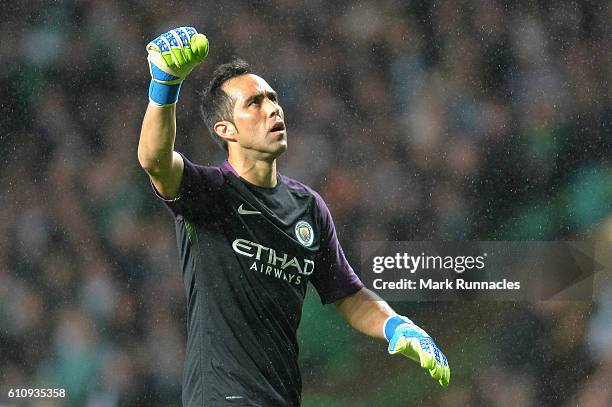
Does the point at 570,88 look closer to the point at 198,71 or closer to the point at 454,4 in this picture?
the point at 454,4

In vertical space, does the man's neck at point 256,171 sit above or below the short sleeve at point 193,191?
below

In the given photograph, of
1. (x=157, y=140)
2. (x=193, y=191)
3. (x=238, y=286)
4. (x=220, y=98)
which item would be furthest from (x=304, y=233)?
(x=157, y=140)

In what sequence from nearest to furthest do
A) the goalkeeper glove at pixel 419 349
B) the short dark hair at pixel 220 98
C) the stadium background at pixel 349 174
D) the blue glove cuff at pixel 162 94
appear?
the blue glove cuff at pixel 162 94
the goalkeeper glove at pixel 419 349
the short dark hair at pixel 220 98
the stadium background at pixel 349 174

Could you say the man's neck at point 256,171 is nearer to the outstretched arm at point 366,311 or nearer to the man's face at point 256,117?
the man's face at point 256,117

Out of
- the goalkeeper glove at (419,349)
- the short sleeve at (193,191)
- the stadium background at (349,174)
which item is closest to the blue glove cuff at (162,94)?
Answer: the short sleeve at (193,191)

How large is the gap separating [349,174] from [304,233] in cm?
206

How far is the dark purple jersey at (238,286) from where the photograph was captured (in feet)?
8.26

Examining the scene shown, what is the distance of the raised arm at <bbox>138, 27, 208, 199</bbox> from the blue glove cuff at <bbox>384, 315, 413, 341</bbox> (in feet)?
3.09

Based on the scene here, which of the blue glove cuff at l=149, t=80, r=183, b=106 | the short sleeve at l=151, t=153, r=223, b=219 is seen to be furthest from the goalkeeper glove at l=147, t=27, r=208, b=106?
the short sleeve at l=151, t=153, r=223, b=219

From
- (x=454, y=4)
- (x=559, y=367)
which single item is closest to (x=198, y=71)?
(x=454, y=4)

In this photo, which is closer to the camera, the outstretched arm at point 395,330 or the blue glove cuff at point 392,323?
the outstretched arm at point 395,330

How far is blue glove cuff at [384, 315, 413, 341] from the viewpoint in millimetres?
2859

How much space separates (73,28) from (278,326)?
2.89 metres

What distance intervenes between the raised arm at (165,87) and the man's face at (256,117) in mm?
527
